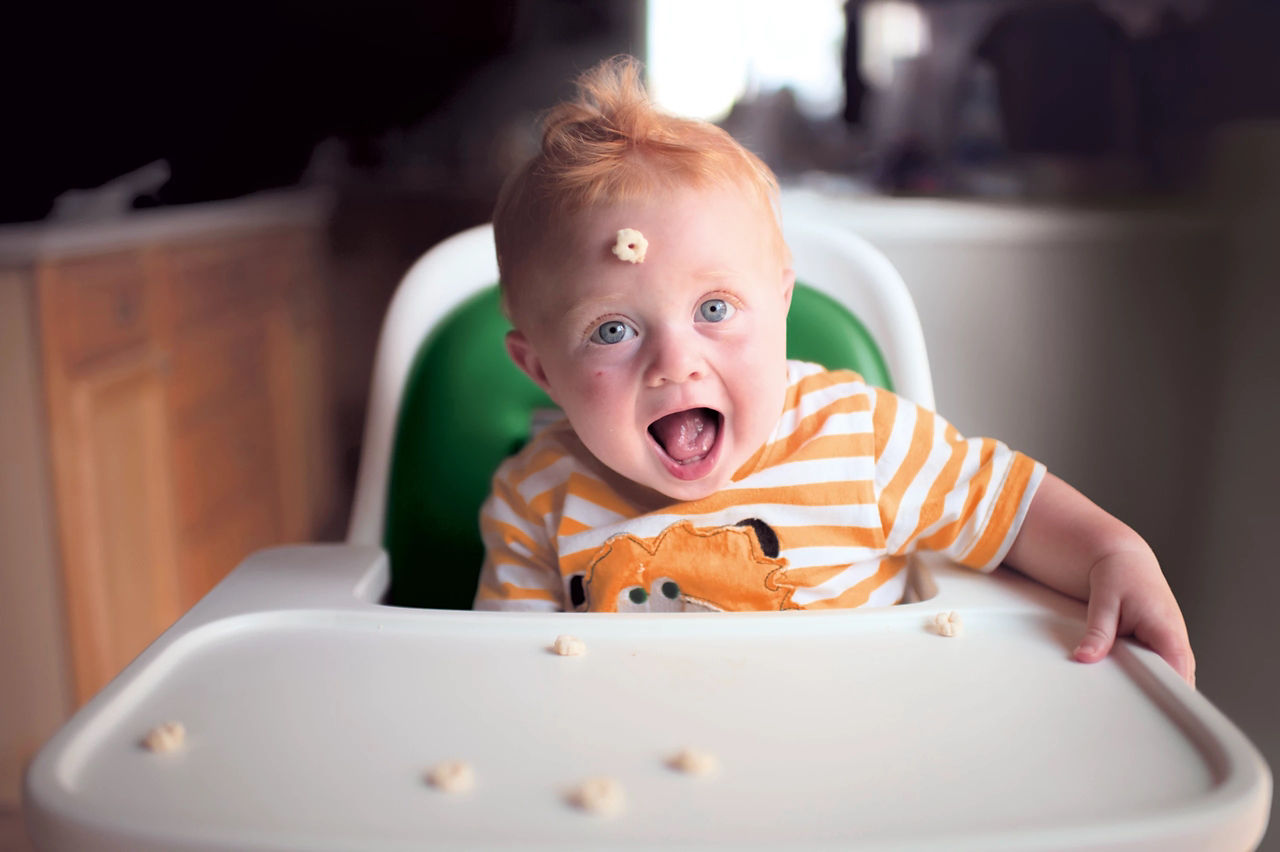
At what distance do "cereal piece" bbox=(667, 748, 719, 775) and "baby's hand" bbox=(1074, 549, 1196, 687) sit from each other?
0.21m

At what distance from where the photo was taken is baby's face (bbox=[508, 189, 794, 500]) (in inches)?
23.4

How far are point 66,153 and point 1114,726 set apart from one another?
167 centimetres

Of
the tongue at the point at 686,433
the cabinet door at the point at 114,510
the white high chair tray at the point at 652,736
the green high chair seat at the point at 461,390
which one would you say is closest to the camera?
the white high chair tray at the point at 652,736

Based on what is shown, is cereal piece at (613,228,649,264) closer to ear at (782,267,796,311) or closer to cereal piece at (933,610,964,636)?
ear at (782,267,796,311)

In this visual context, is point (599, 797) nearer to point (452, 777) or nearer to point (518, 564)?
point (452, 777)

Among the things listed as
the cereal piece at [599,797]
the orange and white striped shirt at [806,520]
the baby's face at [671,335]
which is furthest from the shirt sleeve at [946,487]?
the cereal piece at [599,797]

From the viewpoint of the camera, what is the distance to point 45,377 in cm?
141

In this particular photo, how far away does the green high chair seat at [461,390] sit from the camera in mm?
875

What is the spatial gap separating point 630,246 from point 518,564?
0.84 feet

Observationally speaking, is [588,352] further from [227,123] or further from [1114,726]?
[227,123]

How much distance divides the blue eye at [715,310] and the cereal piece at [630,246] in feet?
0.16

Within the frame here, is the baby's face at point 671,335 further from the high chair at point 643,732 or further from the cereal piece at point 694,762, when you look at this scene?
the cereal piece at point 694,762

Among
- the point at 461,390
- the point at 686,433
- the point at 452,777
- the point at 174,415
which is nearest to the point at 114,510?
the point at 174,415

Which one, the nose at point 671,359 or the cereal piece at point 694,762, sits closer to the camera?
the cereal piece at point 694,762
